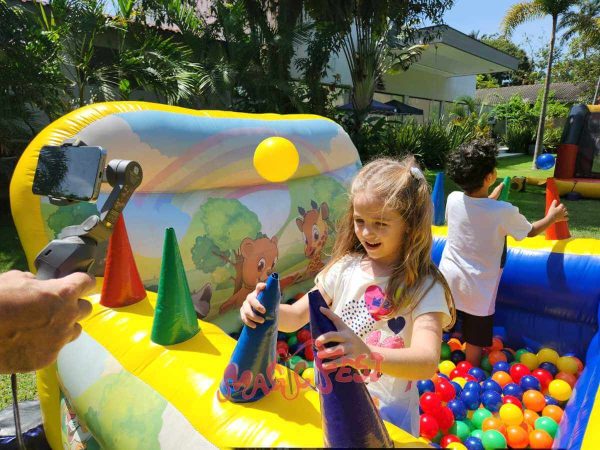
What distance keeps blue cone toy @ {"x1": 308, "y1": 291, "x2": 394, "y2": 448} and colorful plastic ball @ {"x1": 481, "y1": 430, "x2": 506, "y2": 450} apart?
1.53m

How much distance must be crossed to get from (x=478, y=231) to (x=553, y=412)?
106 cm

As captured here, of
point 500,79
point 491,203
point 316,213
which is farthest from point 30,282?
point 500,79

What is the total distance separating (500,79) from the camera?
170 ft

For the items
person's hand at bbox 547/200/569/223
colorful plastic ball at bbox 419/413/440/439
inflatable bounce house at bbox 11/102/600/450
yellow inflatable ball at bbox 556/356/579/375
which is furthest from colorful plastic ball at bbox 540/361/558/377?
colorful plastic ball at bbox 419/413/440/439

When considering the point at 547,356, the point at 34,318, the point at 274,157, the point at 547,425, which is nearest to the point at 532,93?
the point at 547,356

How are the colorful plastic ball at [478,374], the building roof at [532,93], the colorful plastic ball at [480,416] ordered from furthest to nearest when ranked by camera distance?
the building roof at [532,93] → the colorful plastic ball at [478,374] → the colorful plastic ball at [480,416]

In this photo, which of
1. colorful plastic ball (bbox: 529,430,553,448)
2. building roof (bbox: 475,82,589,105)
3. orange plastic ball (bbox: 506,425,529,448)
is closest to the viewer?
colorful plastic ball (bbox: 529,430,553,448)

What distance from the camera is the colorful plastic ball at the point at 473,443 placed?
89.4 inches

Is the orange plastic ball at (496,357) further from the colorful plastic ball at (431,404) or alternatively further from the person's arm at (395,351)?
the person's arm at (395,351)

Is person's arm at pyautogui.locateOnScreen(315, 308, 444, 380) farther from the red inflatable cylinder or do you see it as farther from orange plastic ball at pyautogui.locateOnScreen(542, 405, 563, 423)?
the red inflatable cylinder

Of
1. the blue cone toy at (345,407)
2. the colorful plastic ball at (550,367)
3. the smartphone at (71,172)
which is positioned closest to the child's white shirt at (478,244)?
the colorful plastic ball at (550,367)

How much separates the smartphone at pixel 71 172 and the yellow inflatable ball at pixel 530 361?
2.93 metres

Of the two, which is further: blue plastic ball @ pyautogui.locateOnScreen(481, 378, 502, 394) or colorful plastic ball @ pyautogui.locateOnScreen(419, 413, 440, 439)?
blue plastic ball @ pyautogui.locateOnScreen(481, 378, 502, 394)

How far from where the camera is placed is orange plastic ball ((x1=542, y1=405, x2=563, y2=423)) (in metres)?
2.57
